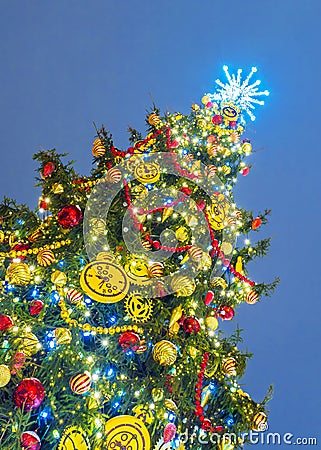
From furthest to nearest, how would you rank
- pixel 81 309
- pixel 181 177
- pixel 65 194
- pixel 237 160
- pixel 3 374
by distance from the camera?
1. pixel 237 160
2. pixel 181 177
3. pixel 65 194
4. pixel 81 309
5. pixel 3 374

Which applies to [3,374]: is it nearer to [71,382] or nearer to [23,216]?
[71,382]

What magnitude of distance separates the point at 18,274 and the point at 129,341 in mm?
524

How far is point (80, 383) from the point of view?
151 centimetres

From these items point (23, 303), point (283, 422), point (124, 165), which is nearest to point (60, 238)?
point (23, 303)

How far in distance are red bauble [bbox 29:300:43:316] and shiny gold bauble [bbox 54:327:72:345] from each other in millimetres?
190

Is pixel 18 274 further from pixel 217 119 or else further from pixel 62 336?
pixel 217 119

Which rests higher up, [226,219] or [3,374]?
[226,219]

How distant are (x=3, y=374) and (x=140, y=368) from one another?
57 centimetres

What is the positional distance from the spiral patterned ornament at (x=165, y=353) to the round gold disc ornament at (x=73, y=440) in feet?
1.24

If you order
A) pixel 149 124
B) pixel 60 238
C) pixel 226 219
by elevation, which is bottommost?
pixel 60 238

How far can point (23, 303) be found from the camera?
1.81 metres

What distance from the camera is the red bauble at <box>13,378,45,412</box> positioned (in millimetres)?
1468

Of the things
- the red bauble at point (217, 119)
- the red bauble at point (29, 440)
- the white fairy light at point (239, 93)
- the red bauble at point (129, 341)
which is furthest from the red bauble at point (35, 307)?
the white fairy light at point (239, 93)

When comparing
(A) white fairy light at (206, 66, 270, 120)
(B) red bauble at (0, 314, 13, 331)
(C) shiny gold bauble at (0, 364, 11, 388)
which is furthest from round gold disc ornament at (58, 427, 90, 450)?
(A) white fairy light at (206, 66, 270, 120)
